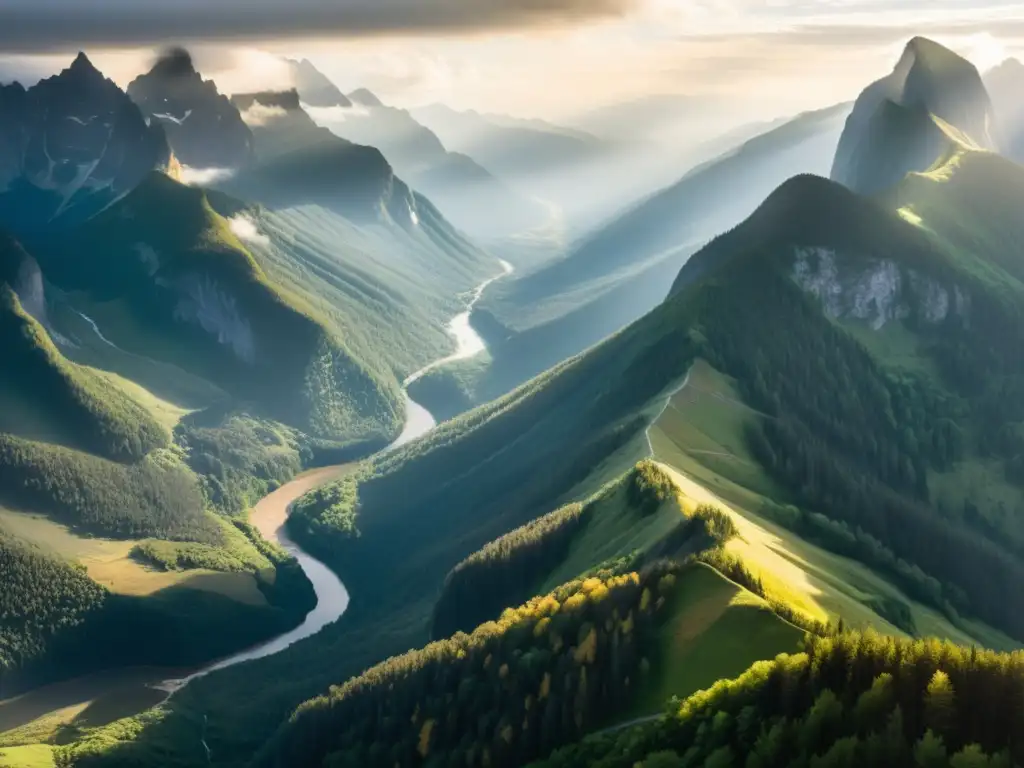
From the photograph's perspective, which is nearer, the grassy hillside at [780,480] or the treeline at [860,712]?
the treeline at [860,712]

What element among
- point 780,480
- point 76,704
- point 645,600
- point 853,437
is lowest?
point 76,704

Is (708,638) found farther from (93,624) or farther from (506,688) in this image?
(93,624)

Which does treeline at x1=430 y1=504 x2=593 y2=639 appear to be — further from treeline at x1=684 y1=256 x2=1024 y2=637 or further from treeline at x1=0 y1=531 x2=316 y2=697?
treeline at x1=0 y1=531 x2=316 y2=697

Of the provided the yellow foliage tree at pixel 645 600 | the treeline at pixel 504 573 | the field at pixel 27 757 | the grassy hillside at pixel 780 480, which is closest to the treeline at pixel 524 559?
the treeline at pixel 504 573

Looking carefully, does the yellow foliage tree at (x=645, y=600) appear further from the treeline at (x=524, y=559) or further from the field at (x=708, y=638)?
the treeline at (x=524, y=559)

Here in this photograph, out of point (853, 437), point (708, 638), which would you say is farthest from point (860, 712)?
point (853, 437)

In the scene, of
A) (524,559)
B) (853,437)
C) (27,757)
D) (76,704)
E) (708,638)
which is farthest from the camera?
(853,437)

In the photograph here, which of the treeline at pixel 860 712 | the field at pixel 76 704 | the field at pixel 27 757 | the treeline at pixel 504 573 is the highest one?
the treeline at pixel 860 712
